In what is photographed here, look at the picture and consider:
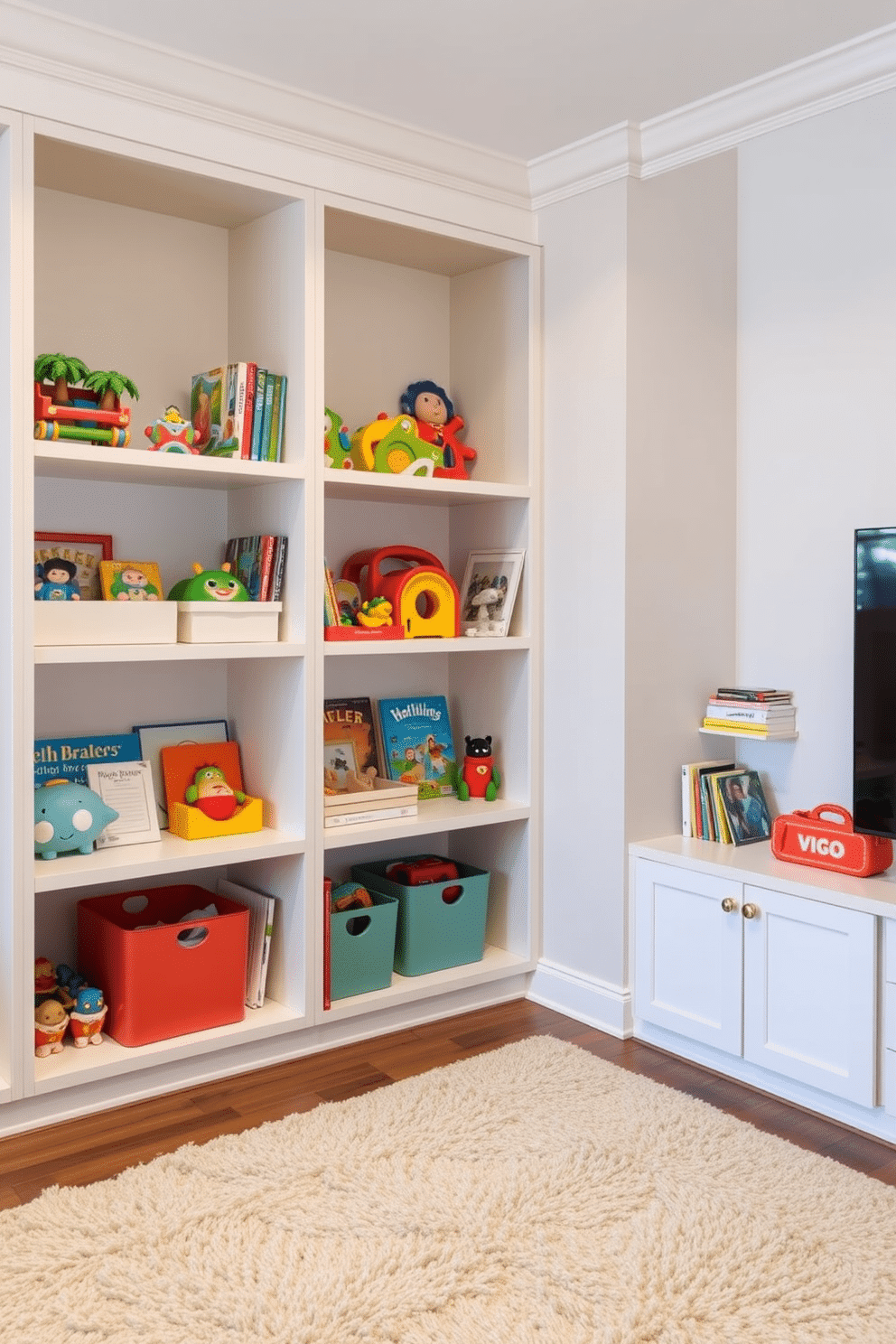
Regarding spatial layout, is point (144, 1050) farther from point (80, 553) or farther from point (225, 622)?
point (80, 553)

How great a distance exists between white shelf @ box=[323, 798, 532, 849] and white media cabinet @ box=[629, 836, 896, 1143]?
0.42 m

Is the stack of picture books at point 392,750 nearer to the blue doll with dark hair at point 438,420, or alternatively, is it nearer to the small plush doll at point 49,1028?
the blue doll with dark hair at point 438,420

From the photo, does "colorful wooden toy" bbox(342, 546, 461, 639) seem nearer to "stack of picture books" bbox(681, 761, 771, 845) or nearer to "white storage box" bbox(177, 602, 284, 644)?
"white storage box" bbox(177, 602, 284, 644)

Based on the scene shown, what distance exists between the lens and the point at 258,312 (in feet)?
9.67

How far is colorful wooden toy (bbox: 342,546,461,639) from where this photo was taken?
3.13 meters

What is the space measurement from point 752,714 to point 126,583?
166cm

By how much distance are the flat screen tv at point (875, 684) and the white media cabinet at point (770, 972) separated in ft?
0.59

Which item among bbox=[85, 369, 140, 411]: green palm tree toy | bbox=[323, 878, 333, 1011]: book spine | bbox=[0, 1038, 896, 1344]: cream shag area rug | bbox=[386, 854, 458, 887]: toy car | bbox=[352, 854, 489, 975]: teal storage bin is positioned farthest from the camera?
bbox=[386, 854, 458, 887]: toy car

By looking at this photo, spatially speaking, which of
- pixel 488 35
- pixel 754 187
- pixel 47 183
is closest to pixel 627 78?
pixel 488 35

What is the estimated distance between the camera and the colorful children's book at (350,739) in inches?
128

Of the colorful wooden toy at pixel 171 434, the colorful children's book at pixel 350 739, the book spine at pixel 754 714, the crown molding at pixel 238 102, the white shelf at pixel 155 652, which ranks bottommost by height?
the colorful children's book at pixel 350 739

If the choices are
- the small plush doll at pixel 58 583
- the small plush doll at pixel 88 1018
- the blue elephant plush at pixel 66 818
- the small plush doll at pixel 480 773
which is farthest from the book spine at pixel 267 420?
the small plush doll at pixel 88 1018

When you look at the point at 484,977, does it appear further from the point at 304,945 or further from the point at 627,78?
the point at 627,78

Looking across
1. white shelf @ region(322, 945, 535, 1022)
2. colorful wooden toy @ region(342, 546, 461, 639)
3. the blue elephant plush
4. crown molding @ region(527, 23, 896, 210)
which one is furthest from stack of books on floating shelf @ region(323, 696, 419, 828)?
crown molding @ region(527, 23, 896, 210)
